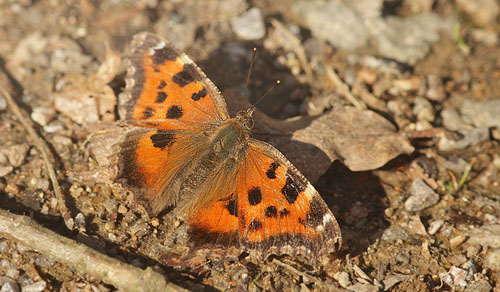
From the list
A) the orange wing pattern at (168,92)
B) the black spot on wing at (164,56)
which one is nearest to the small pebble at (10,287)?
the orange wing pattern at (168,92)

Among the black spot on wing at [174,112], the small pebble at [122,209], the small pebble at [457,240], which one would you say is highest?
the black spot on wing at [174,112]

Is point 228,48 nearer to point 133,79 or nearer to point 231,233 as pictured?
point 133,79

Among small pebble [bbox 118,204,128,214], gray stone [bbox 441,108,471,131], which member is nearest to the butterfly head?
small pebble [bbox 118,204,128,214]

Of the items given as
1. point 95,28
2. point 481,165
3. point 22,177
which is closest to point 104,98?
point 22,177

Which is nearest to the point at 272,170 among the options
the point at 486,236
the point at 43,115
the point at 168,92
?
the point at 168,92

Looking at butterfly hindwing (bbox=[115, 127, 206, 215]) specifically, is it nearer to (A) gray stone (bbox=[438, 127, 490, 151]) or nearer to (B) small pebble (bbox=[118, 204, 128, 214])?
(B) small pebble (bbox=[118, 204, 128, 214])

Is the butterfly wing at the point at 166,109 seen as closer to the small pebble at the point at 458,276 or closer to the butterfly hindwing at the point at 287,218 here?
the butterfly hindwing at the point at 287,218

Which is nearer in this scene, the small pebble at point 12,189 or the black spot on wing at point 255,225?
the black spot on wing at point 255,225

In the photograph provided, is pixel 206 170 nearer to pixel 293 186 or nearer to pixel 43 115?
pixel 293 186
